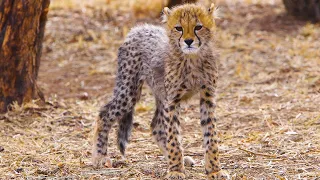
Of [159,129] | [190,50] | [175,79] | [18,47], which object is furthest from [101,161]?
[18,47]

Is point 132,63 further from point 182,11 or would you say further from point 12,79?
point 12,79

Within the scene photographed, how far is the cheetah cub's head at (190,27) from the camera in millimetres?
4660

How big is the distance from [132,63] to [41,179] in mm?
1195

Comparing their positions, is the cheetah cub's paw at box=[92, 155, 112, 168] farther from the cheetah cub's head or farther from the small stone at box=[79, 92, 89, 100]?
the small stone at box=[79, 92, 89, 100]

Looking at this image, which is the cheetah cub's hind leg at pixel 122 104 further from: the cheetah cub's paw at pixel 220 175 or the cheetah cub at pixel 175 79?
the cheetah cub's paw at pixel 220 175

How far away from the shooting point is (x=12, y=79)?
6715 millimetres

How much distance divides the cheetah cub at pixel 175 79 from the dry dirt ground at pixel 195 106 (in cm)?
17

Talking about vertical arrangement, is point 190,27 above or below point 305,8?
above

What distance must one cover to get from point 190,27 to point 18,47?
8.13 ft

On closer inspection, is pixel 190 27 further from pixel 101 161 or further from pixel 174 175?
pixel 101 161

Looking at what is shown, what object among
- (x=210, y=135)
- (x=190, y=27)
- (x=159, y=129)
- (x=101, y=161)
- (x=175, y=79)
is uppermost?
(x=190, y=27)

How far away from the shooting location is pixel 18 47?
6648 mm

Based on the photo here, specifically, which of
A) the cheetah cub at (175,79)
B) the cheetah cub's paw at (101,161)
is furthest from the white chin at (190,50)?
the cheetah cub's paw at (101,161)

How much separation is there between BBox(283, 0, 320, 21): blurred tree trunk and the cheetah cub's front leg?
5691 mm
